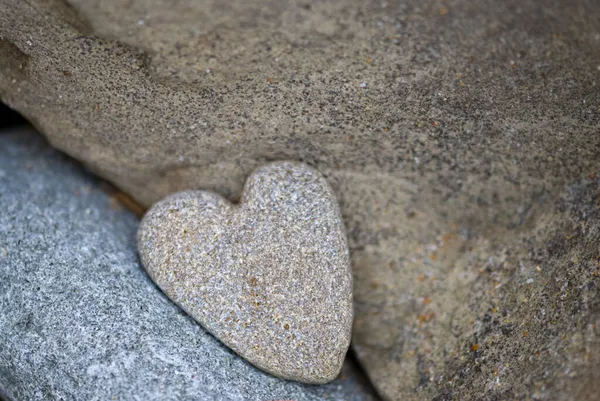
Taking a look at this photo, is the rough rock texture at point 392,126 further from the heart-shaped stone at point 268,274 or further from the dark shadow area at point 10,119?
the dark shadow area at point 10,119

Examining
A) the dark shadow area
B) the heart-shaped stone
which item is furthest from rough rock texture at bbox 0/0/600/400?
the dark shadow area

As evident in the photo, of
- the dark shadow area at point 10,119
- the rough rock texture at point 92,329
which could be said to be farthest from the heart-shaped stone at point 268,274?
the dark shadow area at point 10,119

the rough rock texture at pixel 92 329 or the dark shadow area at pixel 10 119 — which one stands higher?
the dark shadow area at pixel 10 119

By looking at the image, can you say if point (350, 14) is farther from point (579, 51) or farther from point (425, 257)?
point (425, 257)

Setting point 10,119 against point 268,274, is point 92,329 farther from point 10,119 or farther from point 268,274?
Answer: point 10,119

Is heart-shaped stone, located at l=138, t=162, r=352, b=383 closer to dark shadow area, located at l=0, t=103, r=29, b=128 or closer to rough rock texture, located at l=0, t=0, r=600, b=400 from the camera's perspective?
rough rock texture, located at l=0, t=0, r=600, b=400

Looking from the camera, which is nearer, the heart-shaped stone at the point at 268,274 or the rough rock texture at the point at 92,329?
the rough rock texture at the point at 92,329
